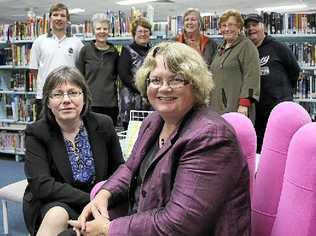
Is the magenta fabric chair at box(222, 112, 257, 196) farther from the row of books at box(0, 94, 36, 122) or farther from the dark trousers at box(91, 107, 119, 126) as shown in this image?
the row of books at box(0, 94, 36, 122)

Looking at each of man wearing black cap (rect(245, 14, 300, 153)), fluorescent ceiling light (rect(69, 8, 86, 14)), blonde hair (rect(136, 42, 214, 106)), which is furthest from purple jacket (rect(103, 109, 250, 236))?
fluorescent ceiling light (rect(69, 8, 86, 14))

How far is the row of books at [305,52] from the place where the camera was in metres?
4.24

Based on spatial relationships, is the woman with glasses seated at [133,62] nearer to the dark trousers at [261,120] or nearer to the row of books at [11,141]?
the dark trousers at [261,120]

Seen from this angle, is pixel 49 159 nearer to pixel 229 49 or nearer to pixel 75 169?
pixel 75 169

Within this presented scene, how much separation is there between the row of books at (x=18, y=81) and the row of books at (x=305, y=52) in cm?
304

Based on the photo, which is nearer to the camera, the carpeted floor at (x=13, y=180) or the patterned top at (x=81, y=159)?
the patterned top at (x=81, y=159)

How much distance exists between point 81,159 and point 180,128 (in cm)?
79

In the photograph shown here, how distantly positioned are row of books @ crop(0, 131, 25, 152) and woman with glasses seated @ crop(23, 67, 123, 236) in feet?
11.6

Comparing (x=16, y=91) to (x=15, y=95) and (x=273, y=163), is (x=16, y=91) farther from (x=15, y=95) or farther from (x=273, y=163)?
(x=273, y=163)

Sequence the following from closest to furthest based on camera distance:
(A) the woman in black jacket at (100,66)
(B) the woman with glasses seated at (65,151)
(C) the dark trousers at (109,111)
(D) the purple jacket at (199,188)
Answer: (D) the purple jacket at (199,188) < (B) the woman with glasses seated at (65,151) < (A) the woman in black jacket at (100,66) < (C) the dark trousers at (109,111)

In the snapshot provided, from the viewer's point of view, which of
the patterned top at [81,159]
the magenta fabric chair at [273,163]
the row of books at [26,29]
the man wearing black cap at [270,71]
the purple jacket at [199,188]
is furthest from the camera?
the row of books at [26,29]

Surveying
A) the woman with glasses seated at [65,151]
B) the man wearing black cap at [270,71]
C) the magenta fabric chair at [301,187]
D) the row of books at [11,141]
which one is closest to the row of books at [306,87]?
the man wearing black cap at [270,71]

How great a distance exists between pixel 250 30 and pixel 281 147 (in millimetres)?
2169

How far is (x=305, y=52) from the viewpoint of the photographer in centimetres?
427
